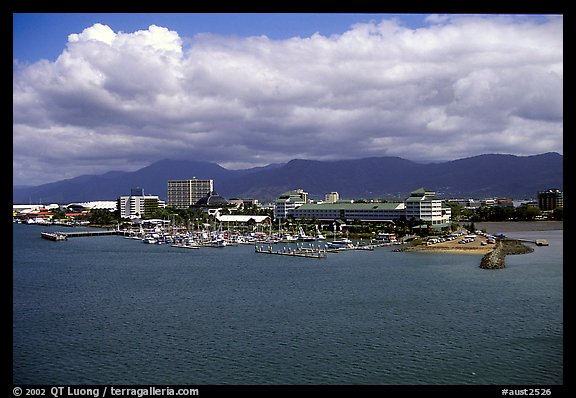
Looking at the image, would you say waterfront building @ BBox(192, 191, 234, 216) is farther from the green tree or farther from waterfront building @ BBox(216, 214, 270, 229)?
waterfront building @ BBox(216, 214, 270, 229)

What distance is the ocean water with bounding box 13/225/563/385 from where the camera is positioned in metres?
3.28

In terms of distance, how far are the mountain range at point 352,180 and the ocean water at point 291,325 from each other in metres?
43.0

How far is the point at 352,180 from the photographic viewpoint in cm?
7844

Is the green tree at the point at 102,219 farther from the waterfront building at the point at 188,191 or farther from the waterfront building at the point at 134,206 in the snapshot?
the waterfront building at the point at 188,191

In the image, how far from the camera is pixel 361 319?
15.2ft

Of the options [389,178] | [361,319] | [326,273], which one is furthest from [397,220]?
[389,178]

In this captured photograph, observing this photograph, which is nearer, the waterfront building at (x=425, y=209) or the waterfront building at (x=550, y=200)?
the waterfront building at (x=425, y=209)

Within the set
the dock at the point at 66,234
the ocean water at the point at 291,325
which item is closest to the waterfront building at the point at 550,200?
the ocean water at the point at 291,325

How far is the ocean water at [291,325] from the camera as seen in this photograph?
10.8 feet

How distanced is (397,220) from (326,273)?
8.98 m

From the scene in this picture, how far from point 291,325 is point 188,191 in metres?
27.7
